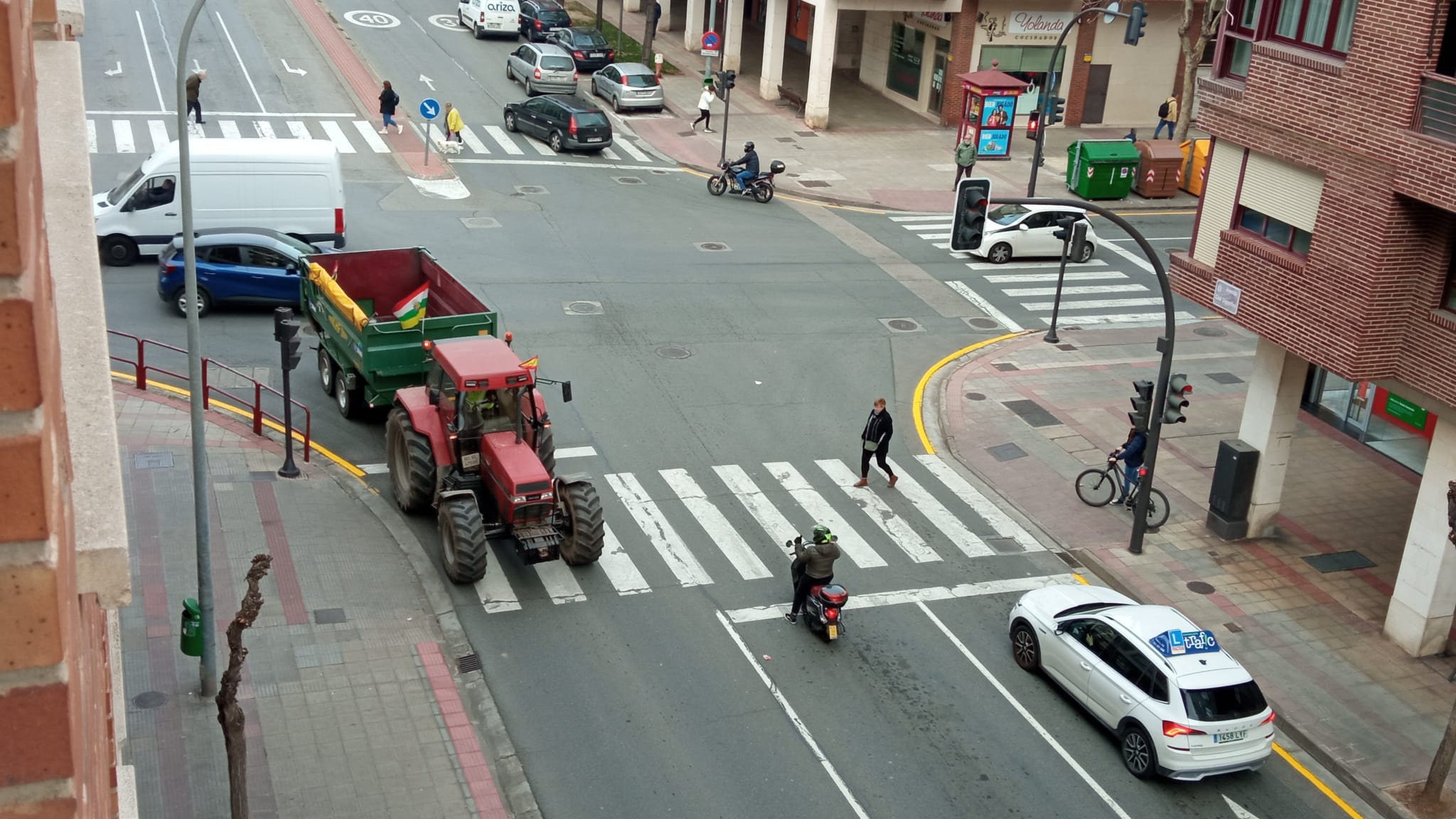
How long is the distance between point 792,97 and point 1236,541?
32.0 metres

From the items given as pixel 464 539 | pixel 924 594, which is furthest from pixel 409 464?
pixel 924 594

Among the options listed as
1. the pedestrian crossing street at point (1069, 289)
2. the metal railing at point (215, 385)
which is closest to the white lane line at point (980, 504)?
the pedestrian crossing street at point (1069, 289)

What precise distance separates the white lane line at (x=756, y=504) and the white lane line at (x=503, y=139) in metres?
21.4

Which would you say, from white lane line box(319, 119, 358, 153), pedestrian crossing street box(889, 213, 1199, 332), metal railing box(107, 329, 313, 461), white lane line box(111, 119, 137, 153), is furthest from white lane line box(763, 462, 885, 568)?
white lane line box(111, 119, 137, 153)

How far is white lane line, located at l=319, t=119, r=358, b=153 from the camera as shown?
131ft

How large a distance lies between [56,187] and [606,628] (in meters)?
14.2

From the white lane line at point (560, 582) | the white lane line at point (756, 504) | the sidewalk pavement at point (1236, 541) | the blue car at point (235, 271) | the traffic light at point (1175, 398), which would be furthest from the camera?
the blue car at point (235, 271)

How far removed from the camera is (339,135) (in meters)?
41.4

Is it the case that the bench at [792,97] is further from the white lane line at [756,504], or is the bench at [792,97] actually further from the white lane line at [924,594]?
the white lane line at [924,594]

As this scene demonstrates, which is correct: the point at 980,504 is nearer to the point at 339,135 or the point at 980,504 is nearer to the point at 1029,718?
the point at 1029,718

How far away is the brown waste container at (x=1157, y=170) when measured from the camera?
135ft

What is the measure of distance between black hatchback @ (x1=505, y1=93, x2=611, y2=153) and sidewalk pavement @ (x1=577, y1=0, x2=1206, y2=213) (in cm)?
249

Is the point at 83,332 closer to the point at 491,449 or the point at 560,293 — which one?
the point at 491,449

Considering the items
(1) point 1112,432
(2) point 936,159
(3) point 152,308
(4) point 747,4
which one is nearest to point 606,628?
(1) point 1112,432
